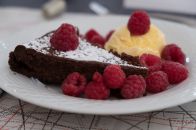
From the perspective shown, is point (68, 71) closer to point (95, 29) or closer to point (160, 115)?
point (160, 115)

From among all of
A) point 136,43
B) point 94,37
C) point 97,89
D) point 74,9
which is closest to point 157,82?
point 97,89

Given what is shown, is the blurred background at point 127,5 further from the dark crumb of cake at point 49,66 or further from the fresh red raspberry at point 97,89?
the fresh red raspberry at point 97,89

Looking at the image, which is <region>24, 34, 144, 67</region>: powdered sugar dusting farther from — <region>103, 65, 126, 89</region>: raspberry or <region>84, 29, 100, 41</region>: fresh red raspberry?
<region>84, 29, 100, 41</region>: fresh red raspberry

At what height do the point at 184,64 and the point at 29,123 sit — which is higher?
the point at 184,64

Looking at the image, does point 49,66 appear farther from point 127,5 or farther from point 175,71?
point 127,5

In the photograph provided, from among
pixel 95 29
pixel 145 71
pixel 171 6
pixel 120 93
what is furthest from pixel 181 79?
pixel 171 6
